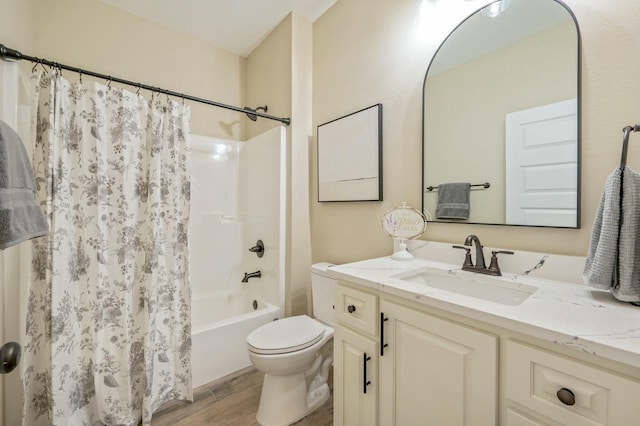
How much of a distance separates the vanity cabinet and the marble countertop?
2.4 inches

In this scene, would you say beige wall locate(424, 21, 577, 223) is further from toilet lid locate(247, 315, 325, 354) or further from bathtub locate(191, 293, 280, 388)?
Result: bathtub locate(191, 293, 280, 388)

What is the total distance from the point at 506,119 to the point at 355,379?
125 cm

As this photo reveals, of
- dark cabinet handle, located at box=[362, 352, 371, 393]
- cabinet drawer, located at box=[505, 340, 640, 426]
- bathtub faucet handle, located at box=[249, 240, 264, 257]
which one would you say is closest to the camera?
cabinet drawer, located at box=[505, 340, 640, 426]

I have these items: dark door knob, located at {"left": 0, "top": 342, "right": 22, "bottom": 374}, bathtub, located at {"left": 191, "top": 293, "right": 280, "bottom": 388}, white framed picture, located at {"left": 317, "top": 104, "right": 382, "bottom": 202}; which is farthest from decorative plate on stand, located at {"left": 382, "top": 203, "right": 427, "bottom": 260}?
dark door knob, located at {"left": 0, "top": 342, "right": 22, "bottom": 374}

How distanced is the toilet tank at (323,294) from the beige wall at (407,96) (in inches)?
8.4

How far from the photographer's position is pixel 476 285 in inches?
41.6

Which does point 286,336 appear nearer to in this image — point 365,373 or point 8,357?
point 365,373

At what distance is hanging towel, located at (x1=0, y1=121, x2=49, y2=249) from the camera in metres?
0.68

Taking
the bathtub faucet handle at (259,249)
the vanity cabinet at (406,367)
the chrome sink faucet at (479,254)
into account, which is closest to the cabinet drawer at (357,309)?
the vanity cabinet at (406,367)

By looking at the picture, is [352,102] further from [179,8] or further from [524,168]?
[179,8]

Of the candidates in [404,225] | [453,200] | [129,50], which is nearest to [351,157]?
[404,225]

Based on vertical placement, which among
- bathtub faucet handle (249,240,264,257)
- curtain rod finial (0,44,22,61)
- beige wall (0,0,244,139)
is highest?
beige wall (0,0,244,139)

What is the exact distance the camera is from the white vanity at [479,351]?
1.78 ft

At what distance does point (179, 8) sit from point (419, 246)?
2455 mm
